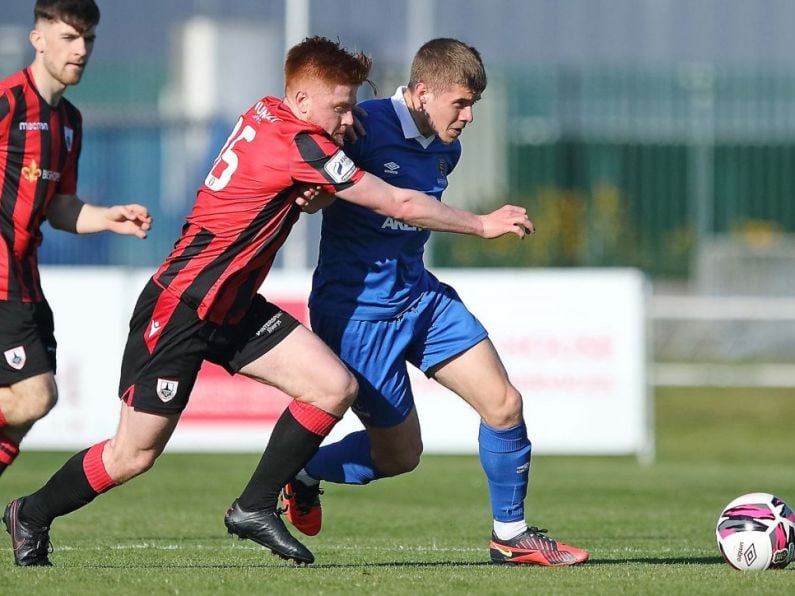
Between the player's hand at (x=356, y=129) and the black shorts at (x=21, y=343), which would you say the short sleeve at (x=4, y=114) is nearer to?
the black shorts at (x=21, y=343)

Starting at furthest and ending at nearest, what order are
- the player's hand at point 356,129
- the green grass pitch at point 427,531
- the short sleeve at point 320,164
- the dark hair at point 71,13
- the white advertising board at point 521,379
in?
1. the white advertising board at point 521,379
2. the dark hair at point 71,13
3. the player's hand at point 356,129
4. the short sleeve at point 320,164
5. the green grass pitch at point 427,531

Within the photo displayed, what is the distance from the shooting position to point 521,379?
14.3 metres

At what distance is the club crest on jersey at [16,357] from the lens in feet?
24.7

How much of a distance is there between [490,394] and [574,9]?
75.3 feet

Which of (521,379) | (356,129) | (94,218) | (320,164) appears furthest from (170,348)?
(521,379)

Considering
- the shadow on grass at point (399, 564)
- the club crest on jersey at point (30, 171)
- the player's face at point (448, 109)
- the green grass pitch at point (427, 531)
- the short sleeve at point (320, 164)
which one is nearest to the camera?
the green grass pitch at point (427, 531)

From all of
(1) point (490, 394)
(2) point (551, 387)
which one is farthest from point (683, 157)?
(1) point (490, 394)

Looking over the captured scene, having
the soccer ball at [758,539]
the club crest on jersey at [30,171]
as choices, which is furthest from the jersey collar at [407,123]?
the soccer ball at [758,539]

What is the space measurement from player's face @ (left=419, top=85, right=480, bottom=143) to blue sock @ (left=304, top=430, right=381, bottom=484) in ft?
5.17

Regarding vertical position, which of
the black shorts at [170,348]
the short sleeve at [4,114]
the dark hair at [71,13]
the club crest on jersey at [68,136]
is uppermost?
the dark hair at [71,13]

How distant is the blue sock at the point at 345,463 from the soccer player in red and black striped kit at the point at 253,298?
91 cm

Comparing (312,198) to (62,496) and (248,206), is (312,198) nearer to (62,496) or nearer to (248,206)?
(248,206)

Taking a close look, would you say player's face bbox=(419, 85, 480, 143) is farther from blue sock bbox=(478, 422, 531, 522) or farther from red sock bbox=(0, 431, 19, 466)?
red sock bbox=(0, 431, 19, 466)

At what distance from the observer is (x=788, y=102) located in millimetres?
31938
